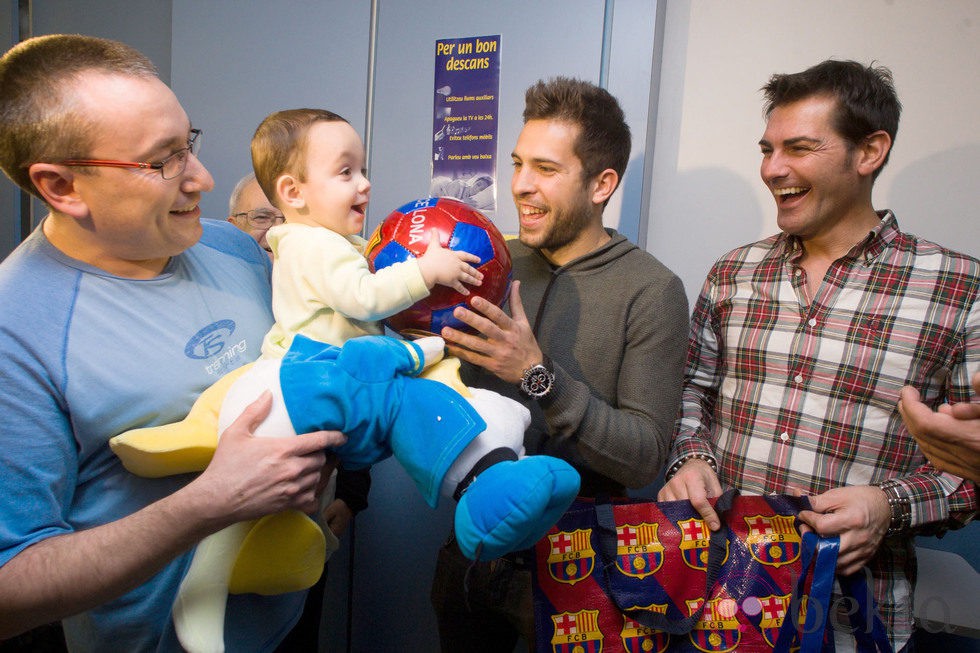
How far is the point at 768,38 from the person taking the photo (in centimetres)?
218

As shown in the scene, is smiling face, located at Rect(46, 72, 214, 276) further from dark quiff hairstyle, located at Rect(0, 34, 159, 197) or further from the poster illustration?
the poster illustration

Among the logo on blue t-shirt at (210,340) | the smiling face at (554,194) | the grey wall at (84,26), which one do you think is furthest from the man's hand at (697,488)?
the grey wall at (84,26)

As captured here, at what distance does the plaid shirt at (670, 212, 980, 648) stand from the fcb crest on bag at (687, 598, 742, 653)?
0.41 metres

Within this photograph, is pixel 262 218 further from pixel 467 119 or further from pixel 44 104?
pixel 44 104

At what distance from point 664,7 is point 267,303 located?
69.4 inches

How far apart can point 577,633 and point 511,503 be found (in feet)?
1.95

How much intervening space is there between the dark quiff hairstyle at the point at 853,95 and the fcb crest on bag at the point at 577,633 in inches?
55.0

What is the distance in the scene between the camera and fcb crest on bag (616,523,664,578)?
4.55 feet

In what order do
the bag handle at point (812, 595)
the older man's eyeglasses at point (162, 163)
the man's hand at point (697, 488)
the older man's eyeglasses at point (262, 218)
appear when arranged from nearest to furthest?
the older man's eyeglasses at point (162, 163), the bag handle at point (812, 595), the man's hand at point (697, 488), the older man's eyeglasses at point (262, 218)

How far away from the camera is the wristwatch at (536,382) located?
139cm

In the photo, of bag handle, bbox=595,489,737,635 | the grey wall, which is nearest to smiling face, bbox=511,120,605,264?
bag handle, bbox=595,489,737,635

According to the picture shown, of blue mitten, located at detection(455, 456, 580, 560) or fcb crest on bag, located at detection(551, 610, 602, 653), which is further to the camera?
fcb crest on bag, located at detection(551, 610, 602, 653)

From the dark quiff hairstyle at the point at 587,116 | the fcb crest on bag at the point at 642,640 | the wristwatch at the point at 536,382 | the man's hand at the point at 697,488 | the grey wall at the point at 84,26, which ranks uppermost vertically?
the grey wall at the point at 84,26

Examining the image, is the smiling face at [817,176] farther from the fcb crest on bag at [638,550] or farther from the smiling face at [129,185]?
the smiling face at [129,185]
